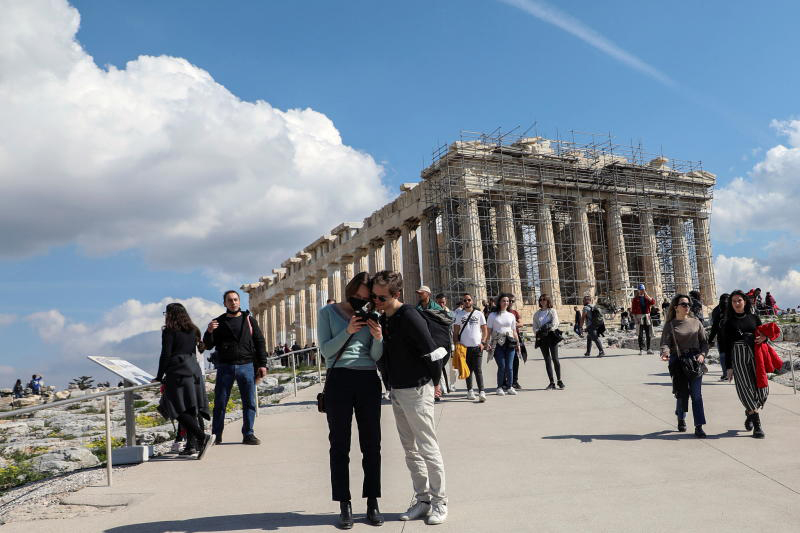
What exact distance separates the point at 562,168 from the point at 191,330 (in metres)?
33.2

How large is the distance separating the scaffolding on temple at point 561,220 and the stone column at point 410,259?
4.47 feet

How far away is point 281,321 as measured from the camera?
200ft

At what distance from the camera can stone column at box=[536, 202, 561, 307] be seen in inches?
1435

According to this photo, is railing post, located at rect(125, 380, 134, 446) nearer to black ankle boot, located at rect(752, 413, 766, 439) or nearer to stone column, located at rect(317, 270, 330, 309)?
black ankle boot, located at rect(752, 413, 766, 439)

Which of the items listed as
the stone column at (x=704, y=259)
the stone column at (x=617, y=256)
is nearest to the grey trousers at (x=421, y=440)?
the stone column at (x=617, y=256)

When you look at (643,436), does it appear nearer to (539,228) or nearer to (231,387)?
(231,387)

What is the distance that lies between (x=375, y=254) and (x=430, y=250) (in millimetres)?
6930

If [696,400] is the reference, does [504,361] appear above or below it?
above

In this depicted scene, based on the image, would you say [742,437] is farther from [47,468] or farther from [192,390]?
[47,468]

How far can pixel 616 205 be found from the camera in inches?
1574

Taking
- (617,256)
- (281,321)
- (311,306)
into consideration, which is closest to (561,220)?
(617,256)

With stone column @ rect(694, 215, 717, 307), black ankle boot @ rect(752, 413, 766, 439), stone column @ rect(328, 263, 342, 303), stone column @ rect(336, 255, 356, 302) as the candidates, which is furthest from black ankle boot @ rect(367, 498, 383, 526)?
stone column @ rect(694, 215, 717, 307)

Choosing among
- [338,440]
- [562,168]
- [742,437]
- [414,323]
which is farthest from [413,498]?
[562,168]

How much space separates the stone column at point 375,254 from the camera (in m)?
42.5
